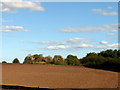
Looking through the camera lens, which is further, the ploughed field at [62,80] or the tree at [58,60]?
the tree at [58,60]

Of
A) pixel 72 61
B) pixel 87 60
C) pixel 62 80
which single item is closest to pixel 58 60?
pixel 72 61

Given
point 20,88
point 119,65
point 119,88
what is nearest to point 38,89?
point 20,88

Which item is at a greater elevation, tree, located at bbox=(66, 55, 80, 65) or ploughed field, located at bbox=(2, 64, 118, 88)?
tree, located at bbox=(66, 55, 80, 65)

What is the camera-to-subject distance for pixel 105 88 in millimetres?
19297

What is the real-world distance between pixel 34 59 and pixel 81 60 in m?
10.8

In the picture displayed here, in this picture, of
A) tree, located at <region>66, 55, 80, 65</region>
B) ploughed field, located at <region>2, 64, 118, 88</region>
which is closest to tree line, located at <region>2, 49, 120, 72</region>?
tree, located at <region>66, 55, 80, 65</region>

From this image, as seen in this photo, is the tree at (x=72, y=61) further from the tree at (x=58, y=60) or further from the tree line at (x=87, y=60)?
the tree at (x=58, y=60)

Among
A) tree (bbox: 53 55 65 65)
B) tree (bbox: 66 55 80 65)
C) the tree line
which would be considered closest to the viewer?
the tree line

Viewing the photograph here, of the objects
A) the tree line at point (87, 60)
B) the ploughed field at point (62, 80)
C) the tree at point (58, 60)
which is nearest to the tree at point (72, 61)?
the tree line at point (87, 60)

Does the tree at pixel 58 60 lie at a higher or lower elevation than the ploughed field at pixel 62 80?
higher

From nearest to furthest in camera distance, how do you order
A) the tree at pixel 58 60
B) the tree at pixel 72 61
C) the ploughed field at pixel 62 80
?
the ploughed field at pixel 62 80 → the tree at pixel 58 60 → the tree at pixel 72 61

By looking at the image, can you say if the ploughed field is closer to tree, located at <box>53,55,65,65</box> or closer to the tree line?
the tree line

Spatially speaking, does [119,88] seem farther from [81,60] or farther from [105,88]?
[81,60]

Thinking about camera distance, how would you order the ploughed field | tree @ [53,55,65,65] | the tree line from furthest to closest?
tree @ [53,55,65,65], the tree line, the ploughed field
